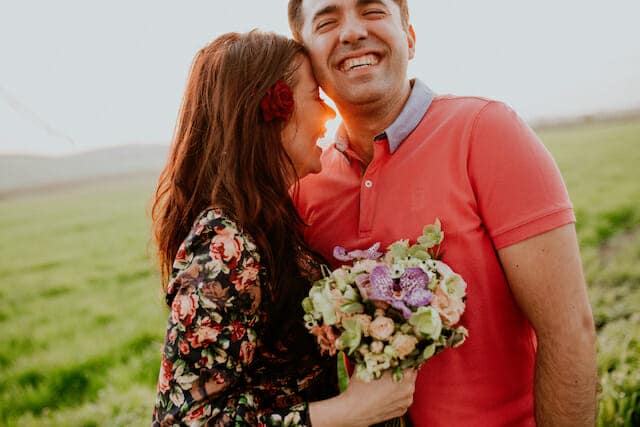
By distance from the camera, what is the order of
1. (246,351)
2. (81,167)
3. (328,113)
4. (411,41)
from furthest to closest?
(81,167) → (411,41) → (328,113) → (246,351)

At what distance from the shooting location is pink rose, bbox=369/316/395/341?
5.97 feet

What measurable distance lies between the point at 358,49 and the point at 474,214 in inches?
44.9

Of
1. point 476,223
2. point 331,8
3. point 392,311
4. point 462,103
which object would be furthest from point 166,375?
point 331,8

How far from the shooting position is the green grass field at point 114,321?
488 cm

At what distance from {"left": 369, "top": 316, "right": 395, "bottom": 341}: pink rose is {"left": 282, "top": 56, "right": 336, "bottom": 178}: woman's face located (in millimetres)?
1155

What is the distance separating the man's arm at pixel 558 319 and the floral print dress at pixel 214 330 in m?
1.12

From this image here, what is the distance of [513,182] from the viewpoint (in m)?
2.14

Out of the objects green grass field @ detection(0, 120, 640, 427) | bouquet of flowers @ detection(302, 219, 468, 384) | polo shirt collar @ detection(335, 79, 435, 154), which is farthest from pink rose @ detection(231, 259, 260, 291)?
green grass field @ detection(0, 120, 640, 427)

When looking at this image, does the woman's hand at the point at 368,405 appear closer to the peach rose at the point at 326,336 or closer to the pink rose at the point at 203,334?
the peach rose at the point at 326,336

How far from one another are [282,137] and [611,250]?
7643 mm

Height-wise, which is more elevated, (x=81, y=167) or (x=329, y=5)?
(x=81, y=167)

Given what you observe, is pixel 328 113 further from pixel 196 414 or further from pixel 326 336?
pixel 196 414

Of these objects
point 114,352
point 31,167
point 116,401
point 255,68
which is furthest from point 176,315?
point 31,167

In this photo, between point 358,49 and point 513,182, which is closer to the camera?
point 513,182
